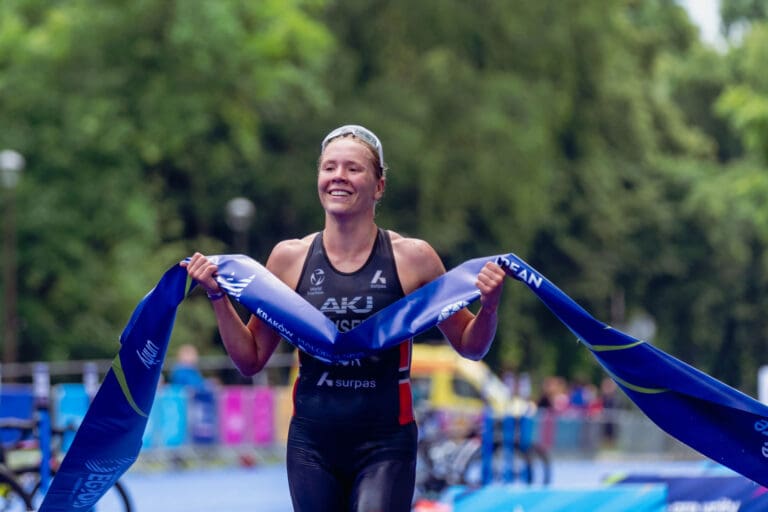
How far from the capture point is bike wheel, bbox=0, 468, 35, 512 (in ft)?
36.4

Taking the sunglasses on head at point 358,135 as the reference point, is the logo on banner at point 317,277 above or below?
below

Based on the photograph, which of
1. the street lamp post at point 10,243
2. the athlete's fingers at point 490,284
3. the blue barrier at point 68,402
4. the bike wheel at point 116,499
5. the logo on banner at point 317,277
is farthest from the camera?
the street lamp post at point 10,243

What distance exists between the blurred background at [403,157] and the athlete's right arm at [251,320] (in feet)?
56.6

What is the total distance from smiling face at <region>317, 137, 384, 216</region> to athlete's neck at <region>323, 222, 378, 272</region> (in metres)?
0.07

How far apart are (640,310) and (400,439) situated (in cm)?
5004

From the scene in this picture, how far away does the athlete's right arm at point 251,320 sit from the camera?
6.44m

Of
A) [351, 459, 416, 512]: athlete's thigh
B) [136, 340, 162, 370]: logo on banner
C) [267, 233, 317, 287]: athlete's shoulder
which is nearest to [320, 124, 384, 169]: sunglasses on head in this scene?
[267, 233, 317, 287]: athlete's shoulder

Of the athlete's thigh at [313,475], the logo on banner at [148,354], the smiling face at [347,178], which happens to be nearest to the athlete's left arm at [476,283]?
the smiling face at [347,178]

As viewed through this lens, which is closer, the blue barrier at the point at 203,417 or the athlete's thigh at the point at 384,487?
the athlete's thigh at the point at 384,487

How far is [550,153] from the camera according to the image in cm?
4553

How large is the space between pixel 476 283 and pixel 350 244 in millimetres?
514

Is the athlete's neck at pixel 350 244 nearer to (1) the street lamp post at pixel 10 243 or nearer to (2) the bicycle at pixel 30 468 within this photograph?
(2) the bicycle at pixel 30 468

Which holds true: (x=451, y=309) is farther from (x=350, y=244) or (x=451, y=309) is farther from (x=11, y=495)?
(x=11, y=495)

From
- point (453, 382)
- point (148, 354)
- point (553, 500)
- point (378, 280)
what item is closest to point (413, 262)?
point (378, 280)
